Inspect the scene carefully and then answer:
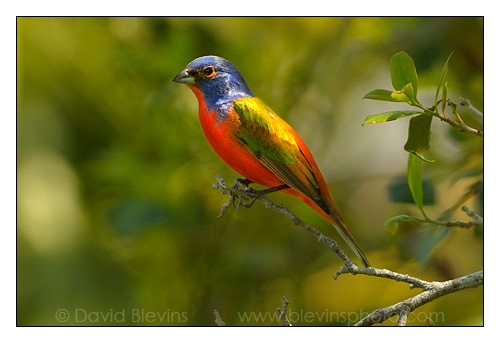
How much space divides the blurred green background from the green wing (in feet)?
0.91

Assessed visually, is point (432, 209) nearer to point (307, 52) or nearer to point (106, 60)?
point (307, 52)

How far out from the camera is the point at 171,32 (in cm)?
187

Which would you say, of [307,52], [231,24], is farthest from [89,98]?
[307,52]

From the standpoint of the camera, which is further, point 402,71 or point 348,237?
point 348,237

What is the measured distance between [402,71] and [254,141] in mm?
500

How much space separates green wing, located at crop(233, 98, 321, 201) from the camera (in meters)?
1.54

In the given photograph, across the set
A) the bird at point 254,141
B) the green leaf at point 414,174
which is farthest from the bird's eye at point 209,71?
the green leaf at point 414,174

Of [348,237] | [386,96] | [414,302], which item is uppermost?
[386,96]

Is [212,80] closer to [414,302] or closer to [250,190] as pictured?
[250,190]

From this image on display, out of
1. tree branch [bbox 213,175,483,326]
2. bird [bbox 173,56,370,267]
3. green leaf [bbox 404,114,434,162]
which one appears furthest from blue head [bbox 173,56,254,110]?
green leaf [bbox 404,114,434,162]

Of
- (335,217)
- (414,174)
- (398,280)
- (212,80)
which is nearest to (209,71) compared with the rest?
(212,80)

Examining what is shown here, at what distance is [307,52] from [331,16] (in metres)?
0.21

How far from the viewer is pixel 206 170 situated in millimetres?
1926

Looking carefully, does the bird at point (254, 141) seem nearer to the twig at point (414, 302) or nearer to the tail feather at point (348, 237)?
the tail feather at point (348, 237)
